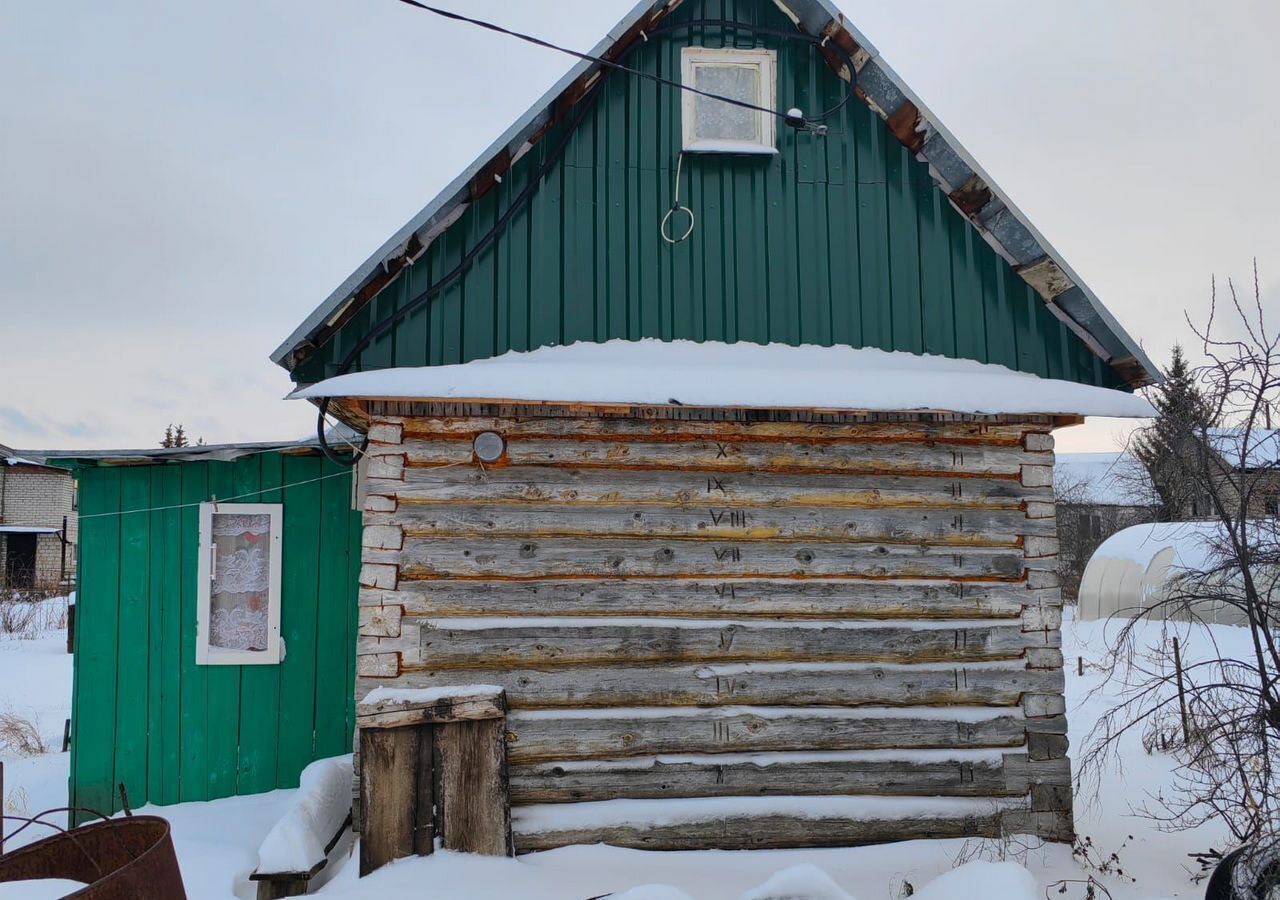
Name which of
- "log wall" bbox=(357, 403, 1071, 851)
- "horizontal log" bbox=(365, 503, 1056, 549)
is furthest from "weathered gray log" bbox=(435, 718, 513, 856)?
"horizontal log" bbox=(365, 503, 1056, 549)

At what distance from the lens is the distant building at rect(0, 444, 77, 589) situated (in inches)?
1153

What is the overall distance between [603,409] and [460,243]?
1.67 metres

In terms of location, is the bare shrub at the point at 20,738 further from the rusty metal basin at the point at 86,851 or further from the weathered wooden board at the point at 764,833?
the weathered wooden board at the point at 764,833

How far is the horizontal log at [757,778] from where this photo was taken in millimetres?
5871

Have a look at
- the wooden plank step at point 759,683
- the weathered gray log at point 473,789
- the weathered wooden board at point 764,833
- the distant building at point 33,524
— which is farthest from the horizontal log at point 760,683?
the distant building at point 33,524

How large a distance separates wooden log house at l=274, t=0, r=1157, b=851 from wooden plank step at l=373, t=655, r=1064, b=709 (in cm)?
2

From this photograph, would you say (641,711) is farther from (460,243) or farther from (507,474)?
(460,243)

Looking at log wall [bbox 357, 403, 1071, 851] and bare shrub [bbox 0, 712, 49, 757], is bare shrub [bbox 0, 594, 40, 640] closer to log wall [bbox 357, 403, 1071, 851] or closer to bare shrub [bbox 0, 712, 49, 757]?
bare shrub [bbox 0, 712, 49, 757]

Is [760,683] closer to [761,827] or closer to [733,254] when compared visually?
[761,827]

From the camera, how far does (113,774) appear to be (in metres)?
7.35

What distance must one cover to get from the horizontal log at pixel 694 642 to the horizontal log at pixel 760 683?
0.07 meters

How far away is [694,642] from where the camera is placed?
6.02 metres

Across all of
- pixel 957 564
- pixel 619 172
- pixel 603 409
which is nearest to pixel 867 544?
pixel 957 564

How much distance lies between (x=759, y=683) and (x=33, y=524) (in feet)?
107
